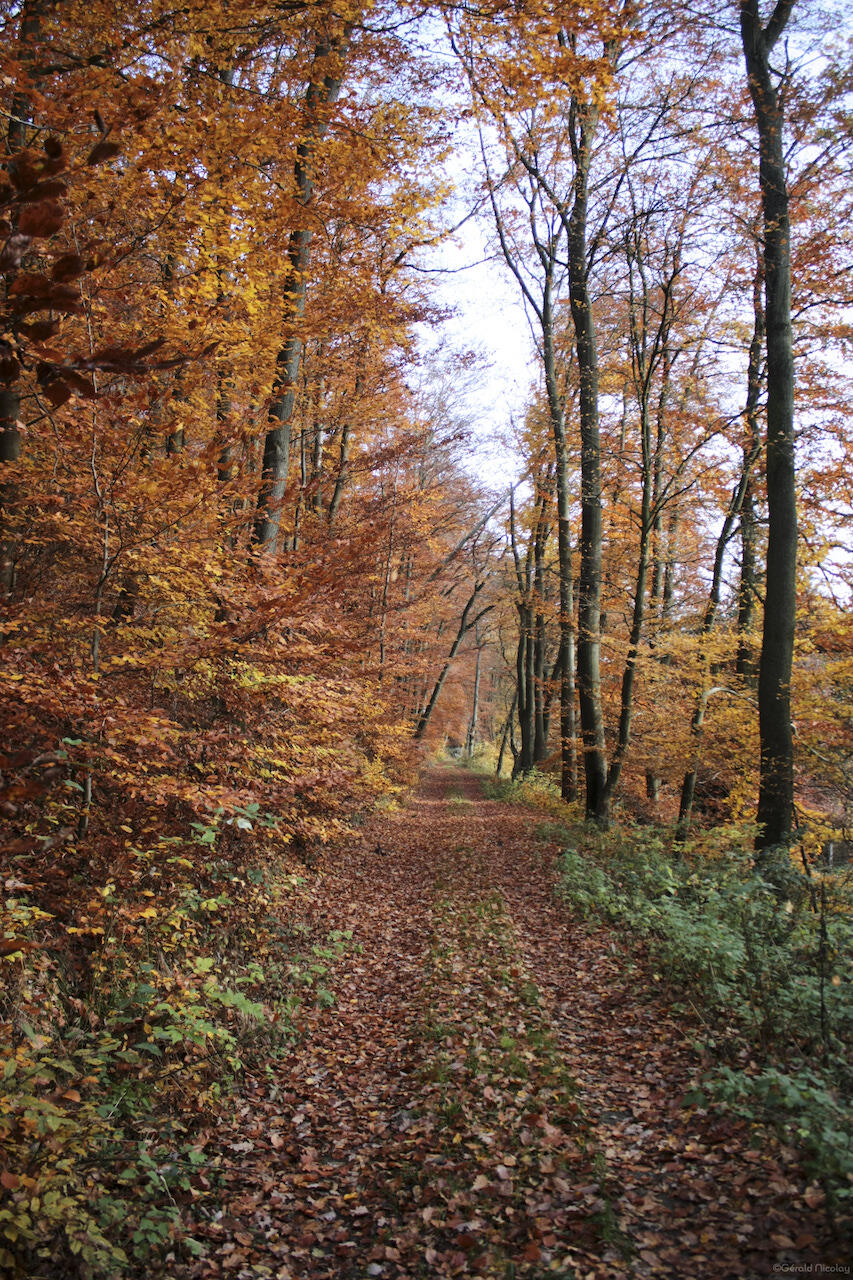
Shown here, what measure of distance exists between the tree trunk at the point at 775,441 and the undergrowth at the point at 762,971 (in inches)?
46.6

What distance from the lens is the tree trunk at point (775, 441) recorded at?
7.97m

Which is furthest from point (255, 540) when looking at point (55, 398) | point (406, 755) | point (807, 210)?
point (406, 755)

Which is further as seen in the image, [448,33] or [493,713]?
[493,713]

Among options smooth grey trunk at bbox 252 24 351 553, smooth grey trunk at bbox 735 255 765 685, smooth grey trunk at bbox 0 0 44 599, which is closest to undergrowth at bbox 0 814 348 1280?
smooth grey trunk at bbox 0 0 44 599

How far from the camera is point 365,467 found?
594 inches

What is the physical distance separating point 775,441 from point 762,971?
6305 mm

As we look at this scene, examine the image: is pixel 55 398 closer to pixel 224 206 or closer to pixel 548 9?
pixel 548 9

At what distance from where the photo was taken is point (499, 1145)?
3789 mm

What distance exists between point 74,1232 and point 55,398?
3416 millimetres

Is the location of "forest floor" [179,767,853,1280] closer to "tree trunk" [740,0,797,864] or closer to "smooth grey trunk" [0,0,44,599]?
"tree trunk" [740,0,797,864]

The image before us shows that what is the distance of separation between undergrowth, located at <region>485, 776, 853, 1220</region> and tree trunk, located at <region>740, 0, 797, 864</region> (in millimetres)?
1184

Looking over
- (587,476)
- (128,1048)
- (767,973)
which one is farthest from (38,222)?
(587,476)

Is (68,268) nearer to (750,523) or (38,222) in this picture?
(38,222)

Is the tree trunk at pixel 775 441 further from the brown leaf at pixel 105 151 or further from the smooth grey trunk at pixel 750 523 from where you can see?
the brown leaf at pixel 105 151
